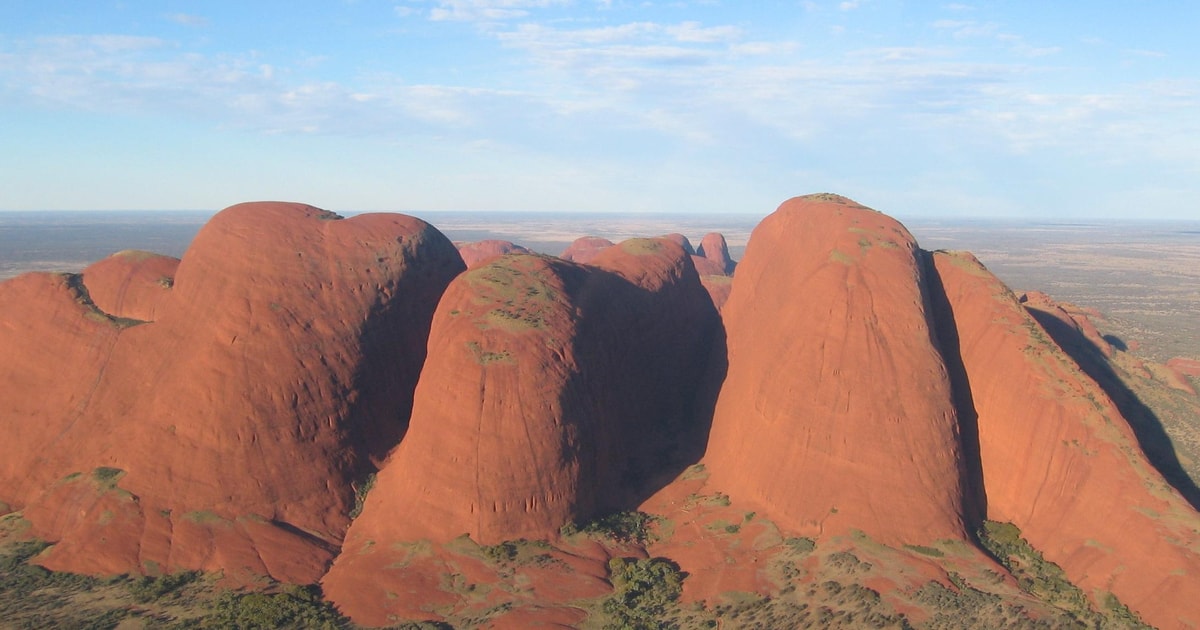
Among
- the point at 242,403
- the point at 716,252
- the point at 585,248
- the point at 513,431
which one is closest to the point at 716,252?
the point at 716,252

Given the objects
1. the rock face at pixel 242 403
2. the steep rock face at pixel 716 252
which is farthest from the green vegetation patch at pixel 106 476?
the steep rock face at pixel 716 252

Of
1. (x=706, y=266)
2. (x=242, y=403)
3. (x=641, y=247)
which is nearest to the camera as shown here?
(x=242, y=403)

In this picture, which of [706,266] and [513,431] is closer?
[513,431]

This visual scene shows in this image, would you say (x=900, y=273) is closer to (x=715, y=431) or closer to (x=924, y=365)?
(x=924, y=365)

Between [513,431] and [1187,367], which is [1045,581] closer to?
[513,431]

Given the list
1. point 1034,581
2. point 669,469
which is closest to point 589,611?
point 669,469

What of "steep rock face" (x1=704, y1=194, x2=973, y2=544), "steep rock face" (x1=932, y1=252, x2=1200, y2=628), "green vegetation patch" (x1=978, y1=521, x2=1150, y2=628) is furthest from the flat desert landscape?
"green vegetation patch" (x1=978, y1=521, x2=1150, y2=628)
